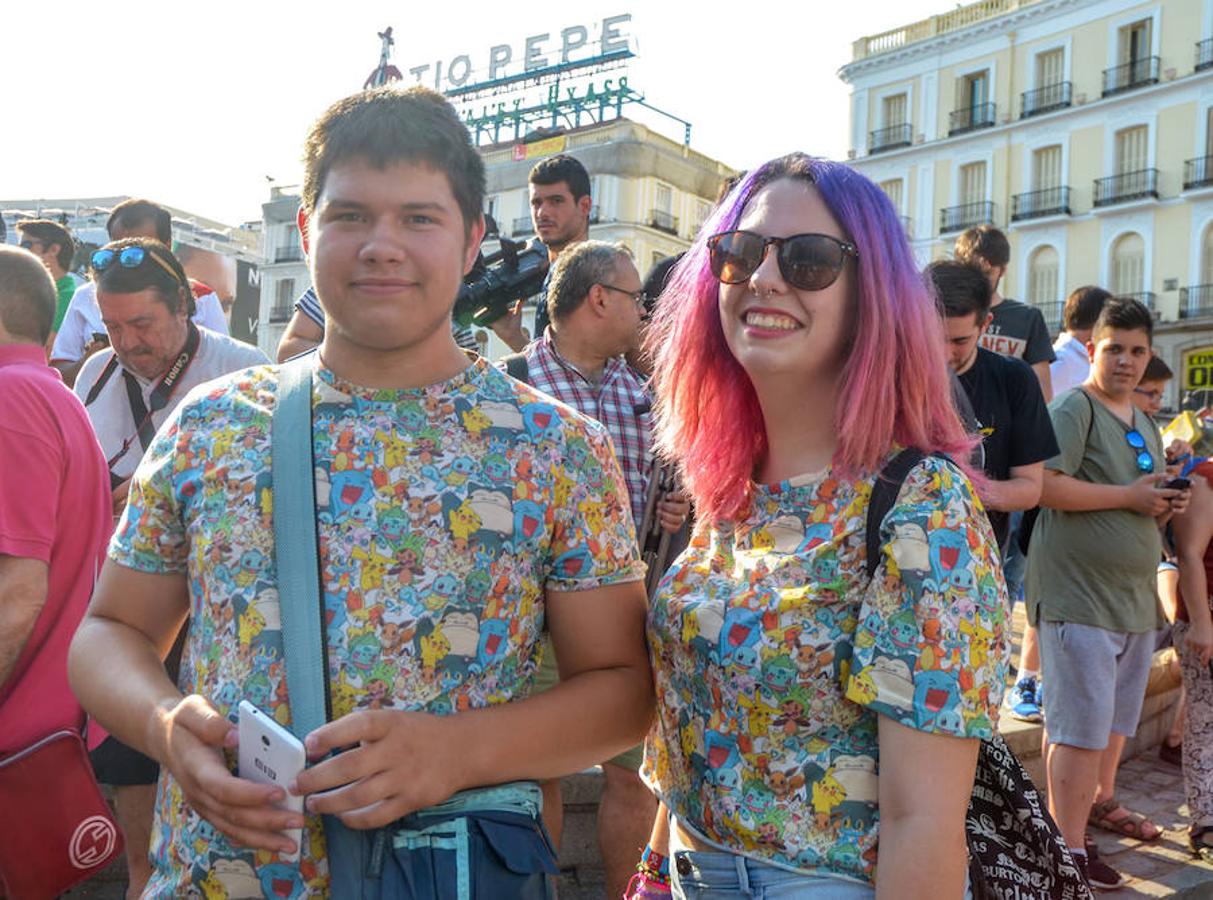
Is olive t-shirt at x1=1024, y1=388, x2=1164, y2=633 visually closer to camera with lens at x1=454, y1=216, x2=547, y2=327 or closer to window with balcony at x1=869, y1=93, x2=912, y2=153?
camera with lens at x1=454, y1=216, x2=547, y2=327

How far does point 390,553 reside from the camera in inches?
67.2

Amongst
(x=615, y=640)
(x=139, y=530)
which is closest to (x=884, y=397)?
(x=615, y=640)

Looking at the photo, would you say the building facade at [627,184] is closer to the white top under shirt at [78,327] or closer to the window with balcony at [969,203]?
the window with balcony at [969,203]

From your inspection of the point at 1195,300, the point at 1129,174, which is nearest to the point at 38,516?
the point at 1195,300

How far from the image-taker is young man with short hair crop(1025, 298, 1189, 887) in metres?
4.27

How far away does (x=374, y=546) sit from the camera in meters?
1.71

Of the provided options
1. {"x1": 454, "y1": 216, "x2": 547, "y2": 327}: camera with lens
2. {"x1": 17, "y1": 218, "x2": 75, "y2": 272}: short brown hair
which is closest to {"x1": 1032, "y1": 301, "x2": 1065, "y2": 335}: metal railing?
{"x1": 17, "y1": 218, "x2": 75, "y2": 272}: short brown hair

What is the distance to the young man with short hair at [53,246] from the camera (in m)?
6.65

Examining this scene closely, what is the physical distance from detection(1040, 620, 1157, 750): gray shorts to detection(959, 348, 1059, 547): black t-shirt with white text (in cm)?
88

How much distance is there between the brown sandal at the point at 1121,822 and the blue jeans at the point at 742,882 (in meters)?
3.89

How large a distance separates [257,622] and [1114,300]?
442cm

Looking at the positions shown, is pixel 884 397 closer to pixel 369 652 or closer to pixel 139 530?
pixel 369 652

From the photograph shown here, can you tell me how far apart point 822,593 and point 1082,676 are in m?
3.10

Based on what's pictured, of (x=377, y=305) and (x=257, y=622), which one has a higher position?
(x=377, y=305)
